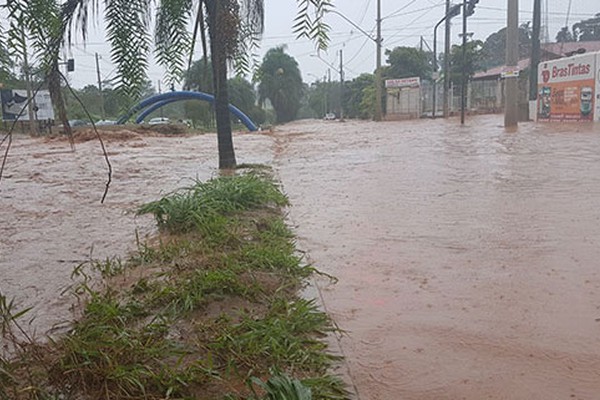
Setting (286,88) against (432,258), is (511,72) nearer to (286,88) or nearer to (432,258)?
(432,258)

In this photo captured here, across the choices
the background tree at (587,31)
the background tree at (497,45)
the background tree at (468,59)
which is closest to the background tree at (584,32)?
the background tree at (587,31)

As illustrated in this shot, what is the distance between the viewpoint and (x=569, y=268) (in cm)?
450

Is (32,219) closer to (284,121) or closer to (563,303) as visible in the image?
(563,303)

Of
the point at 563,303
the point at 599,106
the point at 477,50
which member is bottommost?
the point at 563,303

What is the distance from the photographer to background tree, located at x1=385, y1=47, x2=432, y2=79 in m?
49.1

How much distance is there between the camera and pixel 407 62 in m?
49.2

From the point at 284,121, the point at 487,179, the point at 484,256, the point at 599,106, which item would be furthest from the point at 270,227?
the point at 284,121

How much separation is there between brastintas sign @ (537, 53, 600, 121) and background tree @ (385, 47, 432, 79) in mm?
24611

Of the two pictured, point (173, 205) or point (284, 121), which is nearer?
point (173, 205)

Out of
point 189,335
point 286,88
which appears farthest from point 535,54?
point 286,88

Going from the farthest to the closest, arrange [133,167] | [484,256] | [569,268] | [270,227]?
[133,167], [270,227], [484,256], [569,268]

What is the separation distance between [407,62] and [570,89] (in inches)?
1096

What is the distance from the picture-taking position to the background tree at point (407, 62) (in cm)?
4912

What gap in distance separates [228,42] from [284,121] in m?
61.6
